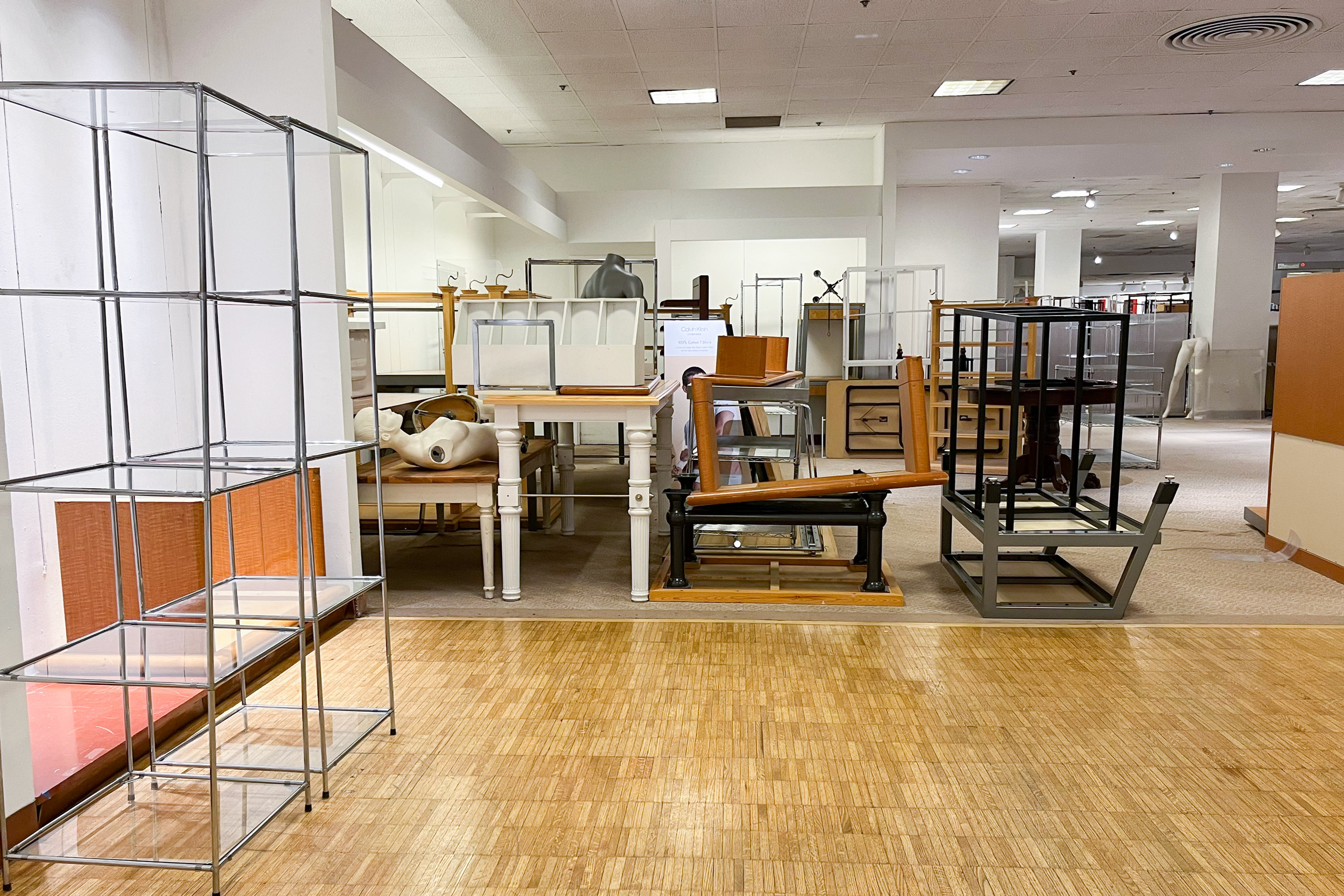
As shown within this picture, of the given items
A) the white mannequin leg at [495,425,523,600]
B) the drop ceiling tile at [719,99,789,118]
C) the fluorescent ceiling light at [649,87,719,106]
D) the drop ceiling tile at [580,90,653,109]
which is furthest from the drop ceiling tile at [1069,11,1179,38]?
the white mannequin leg at [495,425,523,600]

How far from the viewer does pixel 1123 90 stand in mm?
9539

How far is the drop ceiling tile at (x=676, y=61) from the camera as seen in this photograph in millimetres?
8078

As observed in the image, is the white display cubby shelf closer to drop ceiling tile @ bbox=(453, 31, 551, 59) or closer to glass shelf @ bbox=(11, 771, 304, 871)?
glass shelf @ bbox=(11, 771, 304, 871)

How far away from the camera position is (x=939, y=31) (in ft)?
24.5

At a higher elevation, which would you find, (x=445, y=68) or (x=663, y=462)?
(x=445, y=68)

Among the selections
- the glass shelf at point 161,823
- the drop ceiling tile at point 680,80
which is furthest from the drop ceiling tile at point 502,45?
the glass shelf at point 161,823

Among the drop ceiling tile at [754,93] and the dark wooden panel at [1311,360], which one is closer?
the dark wooden panel at [1311,360]

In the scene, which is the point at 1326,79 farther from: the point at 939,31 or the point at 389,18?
the point at 389,18

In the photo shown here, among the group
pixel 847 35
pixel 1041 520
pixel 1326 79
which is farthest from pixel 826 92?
pixel 1041 520

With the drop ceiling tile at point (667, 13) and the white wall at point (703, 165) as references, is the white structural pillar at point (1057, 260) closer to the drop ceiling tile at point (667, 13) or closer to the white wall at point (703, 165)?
the white wall at point (703, 165)

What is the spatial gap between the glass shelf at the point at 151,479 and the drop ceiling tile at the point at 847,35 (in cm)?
615

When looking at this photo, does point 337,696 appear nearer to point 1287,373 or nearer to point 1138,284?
point 1287,373

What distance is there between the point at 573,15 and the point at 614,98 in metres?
2.58

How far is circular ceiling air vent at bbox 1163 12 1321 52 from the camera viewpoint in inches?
287
